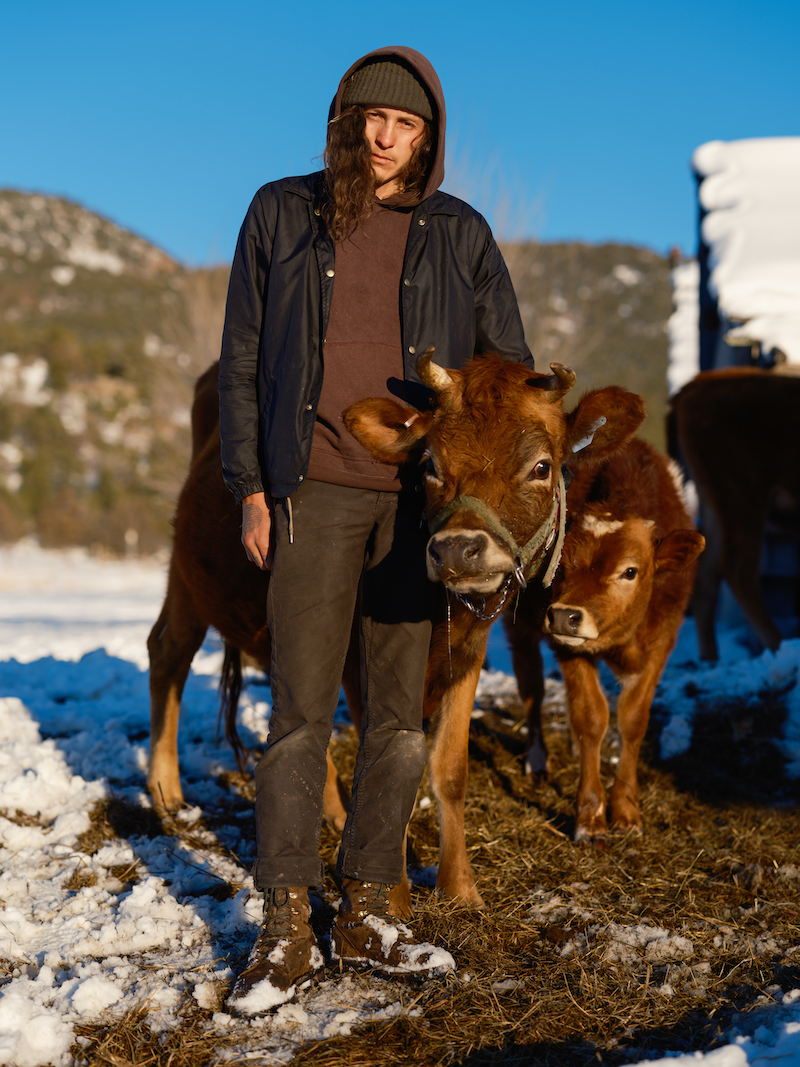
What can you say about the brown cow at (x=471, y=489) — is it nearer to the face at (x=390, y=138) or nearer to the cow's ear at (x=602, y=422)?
the cow's ear at (x=602, y=422)

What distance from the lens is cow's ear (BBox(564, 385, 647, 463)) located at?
3.07 m

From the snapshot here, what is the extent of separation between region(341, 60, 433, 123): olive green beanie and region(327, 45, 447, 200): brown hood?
1.0 inches

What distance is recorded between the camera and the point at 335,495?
2795mm

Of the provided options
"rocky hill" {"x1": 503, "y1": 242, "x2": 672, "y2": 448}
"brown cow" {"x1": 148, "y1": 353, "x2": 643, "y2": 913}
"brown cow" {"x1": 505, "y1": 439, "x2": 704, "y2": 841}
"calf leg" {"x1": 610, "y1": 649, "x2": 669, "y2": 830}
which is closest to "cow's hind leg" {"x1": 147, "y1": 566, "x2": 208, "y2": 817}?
"brown cow" {"x1": 148, "y1": 353, "x2": 643, "y2": 913}

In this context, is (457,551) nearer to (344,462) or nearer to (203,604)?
(344,462)

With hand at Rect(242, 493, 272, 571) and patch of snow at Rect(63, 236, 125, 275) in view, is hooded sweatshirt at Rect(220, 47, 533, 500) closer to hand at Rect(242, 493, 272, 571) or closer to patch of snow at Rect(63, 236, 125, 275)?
hand at Rect(242, 493, 272, 571)

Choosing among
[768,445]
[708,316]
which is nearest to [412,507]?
[768,445]

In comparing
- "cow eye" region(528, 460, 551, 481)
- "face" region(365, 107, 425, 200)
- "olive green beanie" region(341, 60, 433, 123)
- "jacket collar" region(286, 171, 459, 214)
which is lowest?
"cow eye" region(528, 460, 551, 481)

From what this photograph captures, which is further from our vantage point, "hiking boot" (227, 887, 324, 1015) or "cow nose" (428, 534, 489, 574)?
"cow nose" (428, 534, 489, 574)

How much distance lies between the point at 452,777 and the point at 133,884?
129 centimetres

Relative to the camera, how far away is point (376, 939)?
105 inches

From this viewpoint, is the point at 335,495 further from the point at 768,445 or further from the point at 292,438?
the point at 768,445

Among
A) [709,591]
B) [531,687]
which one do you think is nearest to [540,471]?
[531,687]

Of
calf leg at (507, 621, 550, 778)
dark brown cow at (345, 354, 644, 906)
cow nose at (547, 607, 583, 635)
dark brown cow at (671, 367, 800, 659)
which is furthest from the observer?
dark brown cow at (671, 367, 800, 659)
